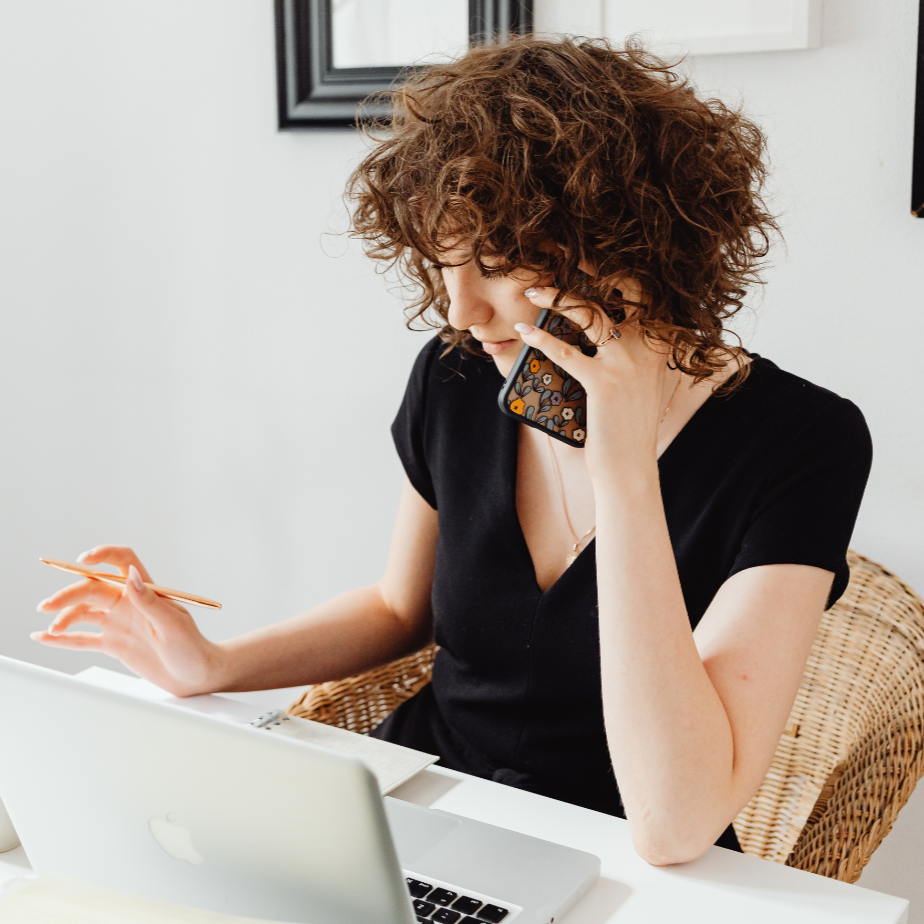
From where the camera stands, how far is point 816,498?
3.19 feet

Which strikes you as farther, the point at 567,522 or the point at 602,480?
the point at 567,522

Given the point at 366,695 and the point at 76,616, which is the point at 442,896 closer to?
the point at 76,616

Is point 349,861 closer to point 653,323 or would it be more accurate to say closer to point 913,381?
point 653,323

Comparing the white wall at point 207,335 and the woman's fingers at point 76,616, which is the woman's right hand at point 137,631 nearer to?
the woman's fingers at point 76,616

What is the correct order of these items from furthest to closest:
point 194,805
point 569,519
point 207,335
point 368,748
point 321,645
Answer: point 207,335 < point 321,645 < point 569,519 < point 368,748 < point 194,805

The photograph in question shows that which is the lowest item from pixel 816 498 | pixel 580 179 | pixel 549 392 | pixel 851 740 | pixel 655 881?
pixel 851 740

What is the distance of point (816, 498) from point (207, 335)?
3.96 ft

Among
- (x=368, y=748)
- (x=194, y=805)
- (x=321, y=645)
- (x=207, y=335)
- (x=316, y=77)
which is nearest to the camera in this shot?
(x=194, y=805)

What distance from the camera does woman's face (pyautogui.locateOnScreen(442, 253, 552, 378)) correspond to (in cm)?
93

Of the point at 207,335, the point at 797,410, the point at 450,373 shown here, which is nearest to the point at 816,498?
the point at 797,410

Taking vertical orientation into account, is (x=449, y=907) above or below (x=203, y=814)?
below

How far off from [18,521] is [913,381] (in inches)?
66.7

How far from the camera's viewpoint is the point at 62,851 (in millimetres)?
699

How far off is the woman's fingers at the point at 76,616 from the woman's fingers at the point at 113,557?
5 centimetres
